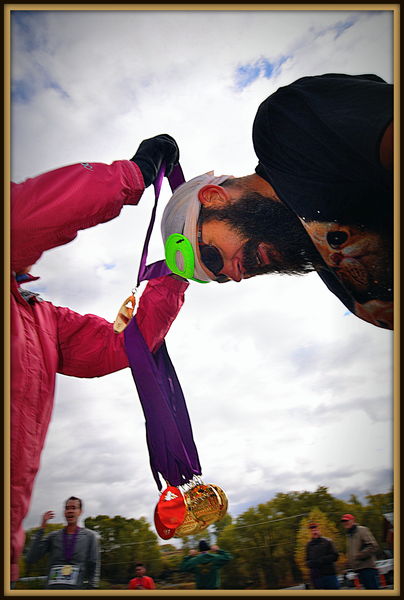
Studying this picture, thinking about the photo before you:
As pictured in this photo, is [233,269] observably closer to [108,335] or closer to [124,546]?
[108,335]

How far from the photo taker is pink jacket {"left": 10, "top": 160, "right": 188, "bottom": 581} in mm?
1407

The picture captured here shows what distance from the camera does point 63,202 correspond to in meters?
1.39

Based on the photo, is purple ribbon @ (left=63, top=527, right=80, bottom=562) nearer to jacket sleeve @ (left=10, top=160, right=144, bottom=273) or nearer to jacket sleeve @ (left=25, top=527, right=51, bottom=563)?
jacket sleeve @ (left=25, top=527, right=51, bottom=563)

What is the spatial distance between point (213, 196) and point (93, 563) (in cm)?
107

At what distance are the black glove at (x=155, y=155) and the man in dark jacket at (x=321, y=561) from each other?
1.10 metres

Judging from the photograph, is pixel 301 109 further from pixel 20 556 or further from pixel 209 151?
pixel 20 556

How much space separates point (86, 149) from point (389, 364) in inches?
42.0

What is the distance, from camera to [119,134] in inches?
65.7

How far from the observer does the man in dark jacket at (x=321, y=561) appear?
1.56m

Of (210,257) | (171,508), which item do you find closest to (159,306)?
(210,257)

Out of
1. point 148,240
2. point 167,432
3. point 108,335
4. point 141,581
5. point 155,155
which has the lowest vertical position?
point 141,581

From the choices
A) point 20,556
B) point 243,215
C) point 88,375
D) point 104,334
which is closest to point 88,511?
point 20,556

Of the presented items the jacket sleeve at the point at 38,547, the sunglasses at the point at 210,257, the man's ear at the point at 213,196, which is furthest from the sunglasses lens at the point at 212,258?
the jacket sleeve at the point at 38,547

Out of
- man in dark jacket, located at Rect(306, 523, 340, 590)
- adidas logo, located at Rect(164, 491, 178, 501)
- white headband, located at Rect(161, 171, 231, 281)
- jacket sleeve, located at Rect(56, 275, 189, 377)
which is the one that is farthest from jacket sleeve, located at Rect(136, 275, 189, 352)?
man in dark jacket, located at Rect(306, 523, 340, 590)
